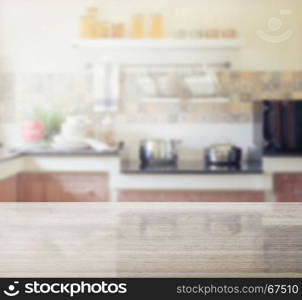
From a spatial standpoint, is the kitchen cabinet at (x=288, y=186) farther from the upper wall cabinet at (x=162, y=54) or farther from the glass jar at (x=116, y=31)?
the glass jar at (x=116, y=31)

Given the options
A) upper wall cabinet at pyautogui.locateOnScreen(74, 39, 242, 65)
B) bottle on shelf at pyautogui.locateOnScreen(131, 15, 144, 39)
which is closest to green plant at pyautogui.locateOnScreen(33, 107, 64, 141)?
upper wall cabinet at pyautogui.locateOnScreen(74, 39, 242, 65)

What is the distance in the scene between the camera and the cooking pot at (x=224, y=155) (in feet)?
12.2

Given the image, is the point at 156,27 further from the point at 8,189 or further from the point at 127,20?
the point at 8,189

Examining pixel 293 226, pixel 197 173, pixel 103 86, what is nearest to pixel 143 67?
pixel 103 86

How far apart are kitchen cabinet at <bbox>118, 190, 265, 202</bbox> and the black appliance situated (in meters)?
0.32

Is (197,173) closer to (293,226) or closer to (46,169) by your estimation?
(46,169)

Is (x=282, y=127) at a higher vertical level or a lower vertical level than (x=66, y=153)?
higher

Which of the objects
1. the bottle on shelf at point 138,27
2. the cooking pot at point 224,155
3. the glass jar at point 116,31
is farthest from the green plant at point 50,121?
the cooking pot at point 224,155

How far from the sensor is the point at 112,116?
4.25 m

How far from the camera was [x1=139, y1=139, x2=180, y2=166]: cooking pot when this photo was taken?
3766mm

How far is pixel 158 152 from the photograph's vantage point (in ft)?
Result: 12.4

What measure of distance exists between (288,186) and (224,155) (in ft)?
1.55

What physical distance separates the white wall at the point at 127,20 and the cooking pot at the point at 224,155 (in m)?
0.77

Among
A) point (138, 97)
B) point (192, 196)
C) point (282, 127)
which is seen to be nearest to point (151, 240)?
point (192, 196)
